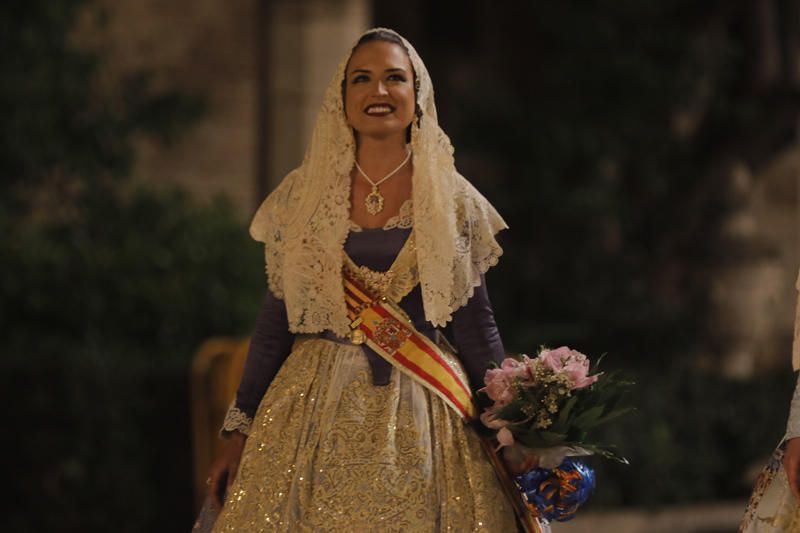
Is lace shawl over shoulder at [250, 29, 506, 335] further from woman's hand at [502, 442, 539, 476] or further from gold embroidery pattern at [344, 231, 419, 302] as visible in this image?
woman's hand at [502, 442, 539, 476]

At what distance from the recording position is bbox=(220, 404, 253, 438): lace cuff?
4.75m

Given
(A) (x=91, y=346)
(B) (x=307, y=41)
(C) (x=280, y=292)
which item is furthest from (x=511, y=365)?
(B) (x=307, y=41)

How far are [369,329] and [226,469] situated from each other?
59 cm

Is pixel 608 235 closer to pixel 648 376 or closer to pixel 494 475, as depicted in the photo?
pixel 648 376

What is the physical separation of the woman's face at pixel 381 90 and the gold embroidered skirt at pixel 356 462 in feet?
2.11

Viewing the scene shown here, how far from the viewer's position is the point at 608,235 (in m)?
12.0

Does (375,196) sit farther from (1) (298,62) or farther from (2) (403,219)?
(1) (298,62)

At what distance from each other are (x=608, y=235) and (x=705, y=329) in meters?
0.98

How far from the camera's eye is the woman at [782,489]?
14.0ft

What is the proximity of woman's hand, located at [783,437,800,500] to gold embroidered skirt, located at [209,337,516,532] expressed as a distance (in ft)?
2.47

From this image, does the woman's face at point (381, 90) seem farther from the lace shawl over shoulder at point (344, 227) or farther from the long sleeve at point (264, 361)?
the long sleeve at point (264, 361)

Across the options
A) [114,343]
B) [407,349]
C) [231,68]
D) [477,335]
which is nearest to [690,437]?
[114,343]

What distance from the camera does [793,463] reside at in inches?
167

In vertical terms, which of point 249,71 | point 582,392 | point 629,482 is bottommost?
point 629,482
